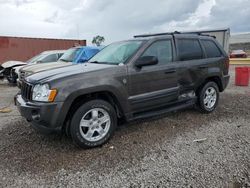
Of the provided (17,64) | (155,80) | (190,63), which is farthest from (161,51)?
(17,64)

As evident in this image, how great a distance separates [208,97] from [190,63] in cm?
108

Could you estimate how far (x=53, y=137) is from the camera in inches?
178

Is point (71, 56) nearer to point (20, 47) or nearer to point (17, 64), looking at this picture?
point (17, 64)

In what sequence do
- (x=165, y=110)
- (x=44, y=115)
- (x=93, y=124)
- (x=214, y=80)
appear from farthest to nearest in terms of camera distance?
(x=214, y=80) → (x=165, y=110) → (x=93, y=124) → (x=44, y=115)

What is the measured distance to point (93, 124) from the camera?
400 centimetres

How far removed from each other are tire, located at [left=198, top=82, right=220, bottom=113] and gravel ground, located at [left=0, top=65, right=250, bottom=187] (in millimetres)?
397

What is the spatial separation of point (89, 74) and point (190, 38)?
8.84 feet

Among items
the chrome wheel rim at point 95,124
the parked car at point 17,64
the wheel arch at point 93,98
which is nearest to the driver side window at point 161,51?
the wheel arch at point 93,98

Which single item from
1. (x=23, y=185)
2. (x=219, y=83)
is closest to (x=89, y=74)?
(x=23, y=185)

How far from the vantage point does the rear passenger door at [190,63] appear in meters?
5.09

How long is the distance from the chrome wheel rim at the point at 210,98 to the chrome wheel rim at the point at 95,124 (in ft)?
8.75

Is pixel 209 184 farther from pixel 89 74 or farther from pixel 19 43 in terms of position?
pixel 19 43

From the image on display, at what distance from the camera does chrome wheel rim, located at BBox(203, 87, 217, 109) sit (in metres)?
5.73

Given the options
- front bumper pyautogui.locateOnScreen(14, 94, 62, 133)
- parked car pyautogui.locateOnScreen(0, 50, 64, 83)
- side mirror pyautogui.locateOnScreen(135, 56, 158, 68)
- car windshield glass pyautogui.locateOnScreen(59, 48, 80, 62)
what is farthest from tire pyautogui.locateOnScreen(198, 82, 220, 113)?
parked car pyautogui.locateOnScreen(0, 50, 64, 83)
